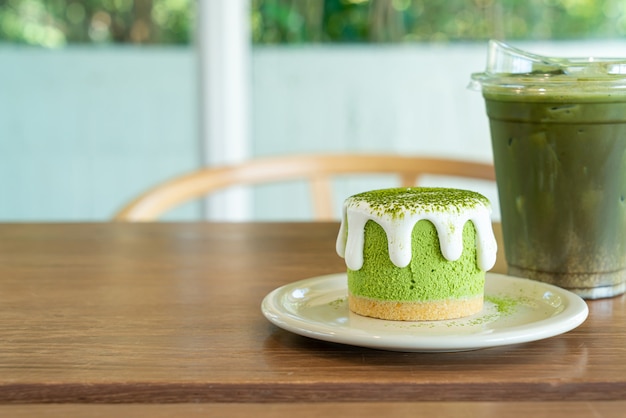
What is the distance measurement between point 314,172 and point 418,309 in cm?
89

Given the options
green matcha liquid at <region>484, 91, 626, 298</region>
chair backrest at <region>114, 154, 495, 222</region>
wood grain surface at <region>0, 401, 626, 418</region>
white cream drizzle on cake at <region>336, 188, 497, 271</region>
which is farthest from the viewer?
chair backrest at <region>114, 154, 495, 222</region>

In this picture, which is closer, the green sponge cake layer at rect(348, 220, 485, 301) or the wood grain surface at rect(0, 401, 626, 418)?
the wood grain surface at rect(0, 401, 626, 418)

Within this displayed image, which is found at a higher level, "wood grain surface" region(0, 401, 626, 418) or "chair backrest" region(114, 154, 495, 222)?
"wood grain surface" region(0, 401, 626, 418)

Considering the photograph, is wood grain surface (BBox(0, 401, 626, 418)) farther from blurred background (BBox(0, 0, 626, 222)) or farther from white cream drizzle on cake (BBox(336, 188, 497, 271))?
blurred background (BBox(0, 0, 626, 222))

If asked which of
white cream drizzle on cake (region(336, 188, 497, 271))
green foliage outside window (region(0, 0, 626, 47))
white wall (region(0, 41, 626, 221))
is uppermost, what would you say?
green foliage outside window (region(0, 0, 626, 47))

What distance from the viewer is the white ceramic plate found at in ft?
→ 1.86

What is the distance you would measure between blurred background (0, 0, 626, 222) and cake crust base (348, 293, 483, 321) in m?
1.70

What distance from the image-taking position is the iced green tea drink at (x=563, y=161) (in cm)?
73

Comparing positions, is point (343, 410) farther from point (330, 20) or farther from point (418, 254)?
point (330, 20)

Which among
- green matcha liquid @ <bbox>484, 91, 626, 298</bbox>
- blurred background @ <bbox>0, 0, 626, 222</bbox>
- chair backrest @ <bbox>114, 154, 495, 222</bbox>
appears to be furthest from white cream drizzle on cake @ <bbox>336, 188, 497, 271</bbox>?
blurred background @ <bbox>0, 0, 626, 222</bbox>

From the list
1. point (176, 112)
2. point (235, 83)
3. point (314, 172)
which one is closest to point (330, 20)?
point (235, 83)

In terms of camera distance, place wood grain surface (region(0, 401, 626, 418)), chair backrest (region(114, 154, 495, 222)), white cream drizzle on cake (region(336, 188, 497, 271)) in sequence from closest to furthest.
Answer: wood grain surface (region(0, 401, 626, 418)), white cream drizzle on cake (region(336, 188, 497, 271)), chair backrest (region(114, 154, 495, 222))

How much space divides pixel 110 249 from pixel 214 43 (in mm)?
1347

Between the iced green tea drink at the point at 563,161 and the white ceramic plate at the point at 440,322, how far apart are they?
0.18 feet
